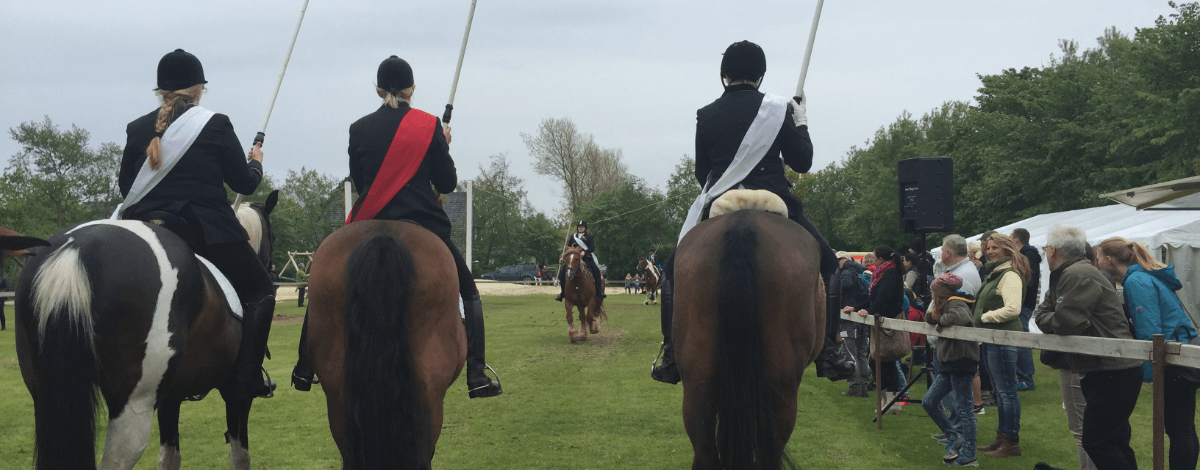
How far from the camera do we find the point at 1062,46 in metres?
47.5

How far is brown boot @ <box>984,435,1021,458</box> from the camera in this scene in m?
7.42

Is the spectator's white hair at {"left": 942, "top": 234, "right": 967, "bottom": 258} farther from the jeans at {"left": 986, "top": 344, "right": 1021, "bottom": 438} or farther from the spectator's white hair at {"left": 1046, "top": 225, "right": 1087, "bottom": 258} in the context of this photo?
the spectator's white hair at {"left": 1046, "top": 225, "right": 1087, "bottom": 258}

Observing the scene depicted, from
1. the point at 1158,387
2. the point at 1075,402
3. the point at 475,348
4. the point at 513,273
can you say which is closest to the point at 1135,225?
the point at 1075,402

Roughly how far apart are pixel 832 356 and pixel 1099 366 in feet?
6.63

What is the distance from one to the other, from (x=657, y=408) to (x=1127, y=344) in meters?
5.52

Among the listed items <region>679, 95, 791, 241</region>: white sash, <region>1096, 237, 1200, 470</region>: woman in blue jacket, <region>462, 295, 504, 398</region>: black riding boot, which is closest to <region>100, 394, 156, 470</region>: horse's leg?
<region>462, 295, 504, 398</region>: black riding boot

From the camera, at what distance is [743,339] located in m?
3.69

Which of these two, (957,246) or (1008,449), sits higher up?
(957,246)

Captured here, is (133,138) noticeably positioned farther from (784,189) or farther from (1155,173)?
(1155,173)

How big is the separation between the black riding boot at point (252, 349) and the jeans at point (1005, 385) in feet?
19.8

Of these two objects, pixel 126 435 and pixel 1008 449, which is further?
pixel 1008 449

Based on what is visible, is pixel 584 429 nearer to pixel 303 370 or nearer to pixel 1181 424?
pixel 303 370

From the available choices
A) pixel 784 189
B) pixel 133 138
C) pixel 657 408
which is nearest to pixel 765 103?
pixel 784 189

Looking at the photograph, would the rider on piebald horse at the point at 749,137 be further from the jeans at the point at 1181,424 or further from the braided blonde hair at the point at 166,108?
the braided blonde hair at the point at 166,108
